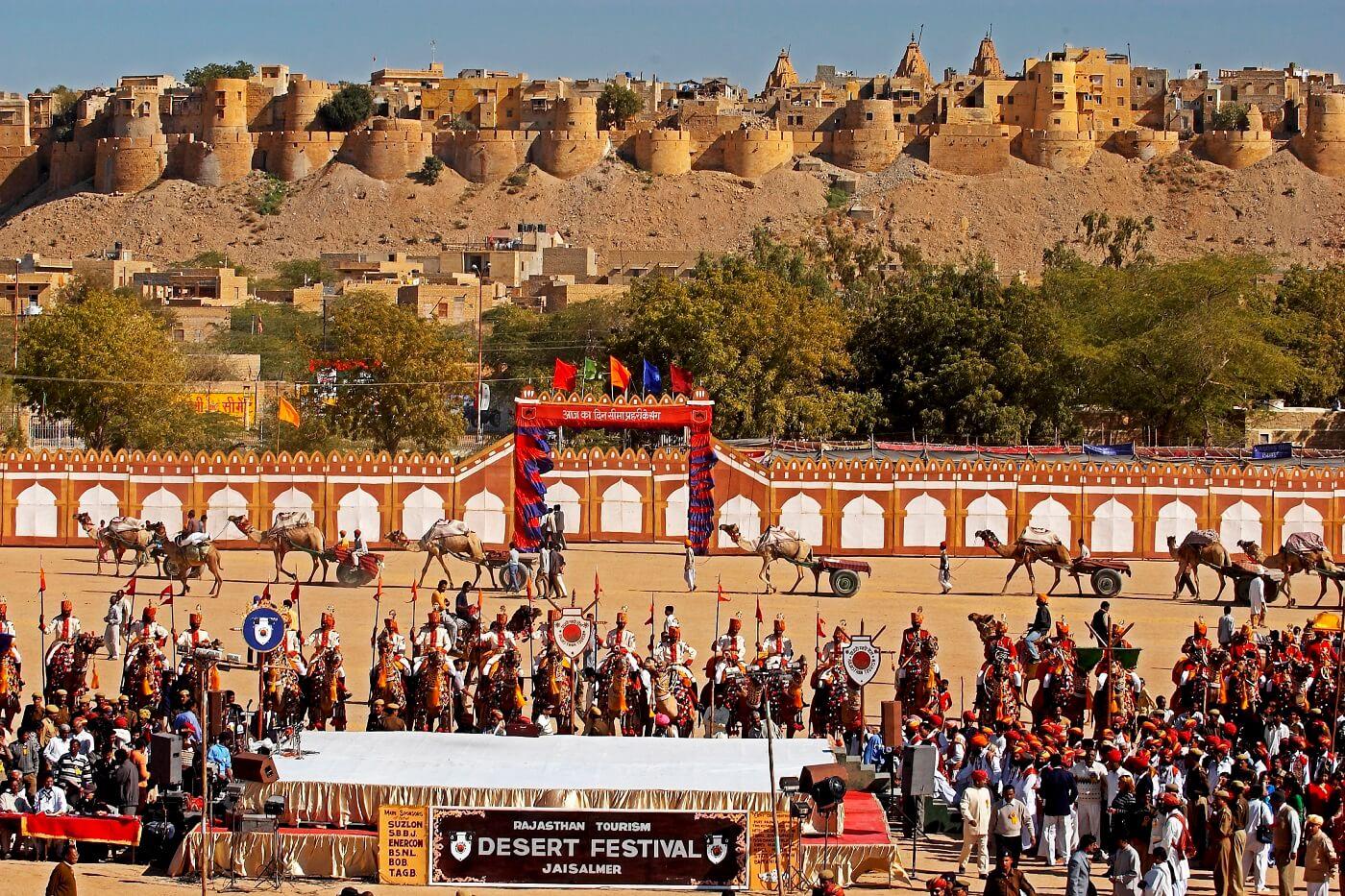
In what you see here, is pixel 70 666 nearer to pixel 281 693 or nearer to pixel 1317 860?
pixel 281 693

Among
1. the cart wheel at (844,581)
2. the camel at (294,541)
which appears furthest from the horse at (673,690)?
the camel at (294,541)

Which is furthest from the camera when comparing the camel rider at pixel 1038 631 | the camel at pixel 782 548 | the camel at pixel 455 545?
the camel at pixel 782 548

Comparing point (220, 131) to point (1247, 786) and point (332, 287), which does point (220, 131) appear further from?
point (1247, 786)

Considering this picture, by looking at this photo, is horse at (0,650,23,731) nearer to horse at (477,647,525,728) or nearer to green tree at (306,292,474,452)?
horse at (477,647,525,728)

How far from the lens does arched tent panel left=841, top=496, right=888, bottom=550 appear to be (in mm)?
41031

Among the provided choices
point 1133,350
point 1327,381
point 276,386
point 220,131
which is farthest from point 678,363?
point 220,131

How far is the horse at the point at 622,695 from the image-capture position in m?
22.7

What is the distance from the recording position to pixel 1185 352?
61312 mm

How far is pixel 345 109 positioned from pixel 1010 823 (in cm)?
12374

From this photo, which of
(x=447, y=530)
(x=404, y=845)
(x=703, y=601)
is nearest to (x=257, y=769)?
(x=404, y=845)

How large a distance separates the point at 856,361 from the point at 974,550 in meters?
24.9

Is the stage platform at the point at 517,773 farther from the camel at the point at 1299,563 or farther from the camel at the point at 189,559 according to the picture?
the camel at the point at 1299,563

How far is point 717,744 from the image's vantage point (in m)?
20.5

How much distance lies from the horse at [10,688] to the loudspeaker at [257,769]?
559cm
